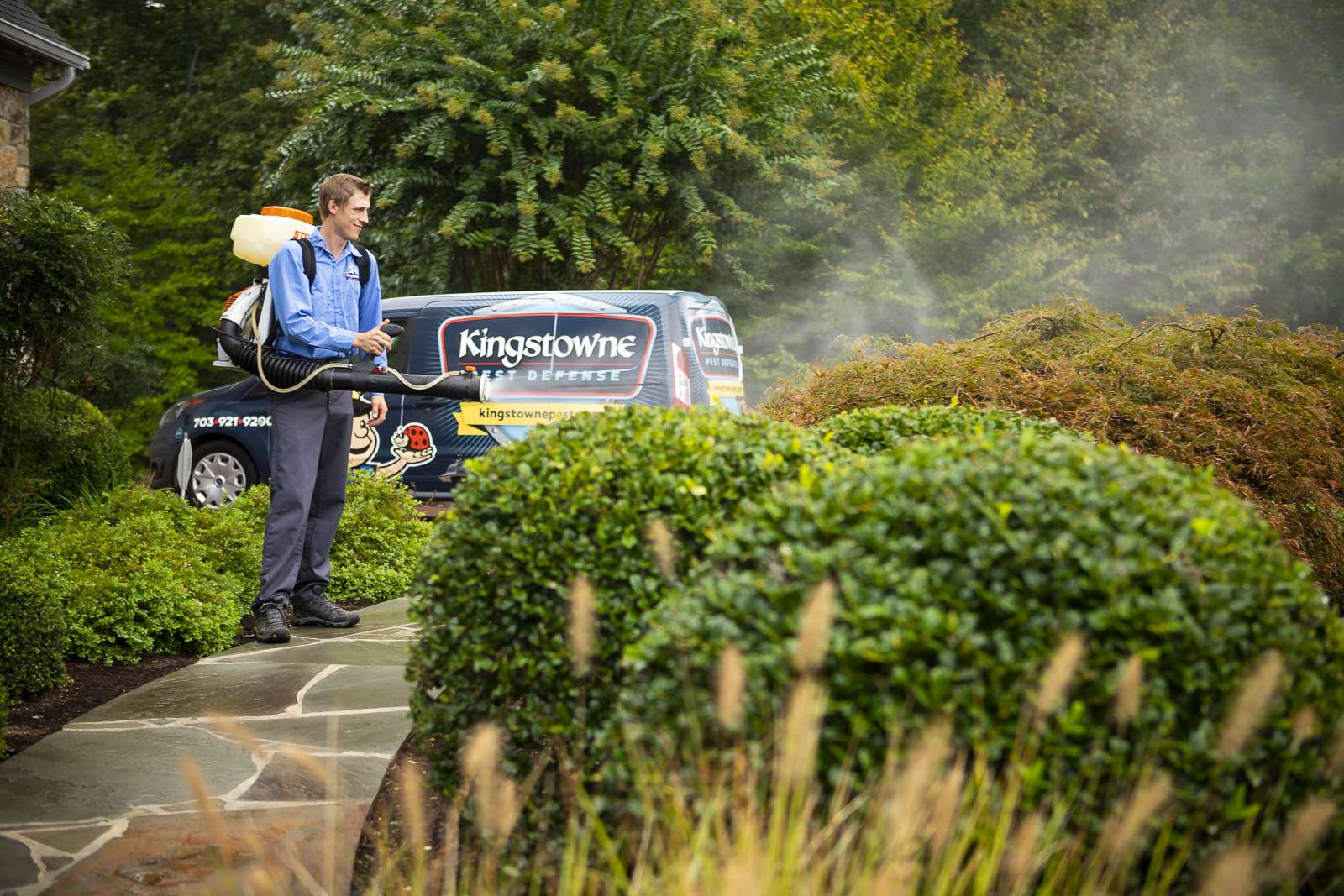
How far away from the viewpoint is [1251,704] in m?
1.81

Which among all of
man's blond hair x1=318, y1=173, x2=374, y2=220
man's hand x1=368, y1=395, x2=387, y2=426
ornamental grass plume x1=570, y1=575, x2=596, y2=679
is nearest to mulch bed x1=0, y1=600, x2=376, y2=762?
man's hand x1=368, y1=395, x2=387, y2=426

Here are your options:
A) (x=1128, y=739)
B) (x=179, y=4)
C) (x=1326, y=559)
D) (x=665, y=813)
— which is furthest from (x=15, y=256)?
(x=179, y=4)

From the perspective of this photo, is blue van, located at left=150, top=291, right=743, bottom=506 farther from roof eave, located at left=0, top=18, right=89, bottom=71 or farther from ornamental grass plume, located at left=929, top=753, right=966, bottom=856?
ornamental grass plume, located at left=929, top=753, right=966, bottom=856

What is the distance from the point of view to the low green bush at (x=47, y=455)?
19.7 feet

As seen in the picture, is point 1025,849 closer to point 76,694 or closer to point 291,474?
point 76,694

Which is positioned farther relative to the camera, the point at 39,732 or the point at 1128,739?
the point at 39,732

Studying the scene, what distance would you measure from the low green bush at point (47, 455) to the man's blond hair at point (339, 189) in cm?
190

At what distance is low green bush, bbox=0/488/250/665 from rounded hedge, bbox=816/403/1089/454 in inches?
125

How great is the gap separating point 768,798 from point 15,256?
16.9ft

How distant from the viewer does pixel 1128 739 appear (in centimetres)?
205

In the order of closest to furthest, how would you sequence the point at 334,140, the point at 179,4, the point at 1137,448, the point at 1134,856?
the point at 1134,856 < the point at 1137,448 < the point at 334,140 < the point at 179,4

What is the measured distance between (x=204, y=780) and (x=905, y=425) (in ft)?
8.31

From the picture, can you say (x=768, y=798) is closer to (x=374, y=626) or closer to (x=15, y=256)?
(x=374, y=626)

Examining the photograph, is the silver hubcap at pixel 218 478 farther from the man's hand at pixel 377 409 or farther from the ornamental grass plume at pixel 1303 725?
the ornamental grass plume at pixel 1303 725
